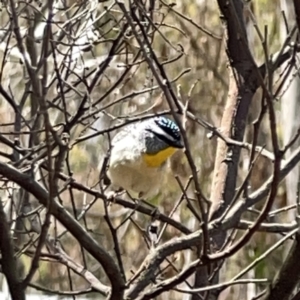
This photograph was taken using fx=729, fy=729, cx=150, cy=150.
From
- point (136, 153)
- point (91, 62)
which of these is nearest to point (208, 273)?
point (136, 153)

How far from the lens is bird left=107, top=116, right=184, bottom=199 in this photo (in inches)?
90.0

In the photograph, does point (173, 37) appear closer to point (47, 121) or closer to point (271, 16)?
point (271, 16)

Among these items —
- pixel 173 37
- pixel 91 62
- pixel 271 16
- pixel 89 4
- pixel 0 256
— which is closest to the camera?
pixel 0 256

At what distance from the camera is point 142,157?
91.4 inches

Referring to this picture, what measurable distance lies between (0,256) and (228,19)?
3.13 ft

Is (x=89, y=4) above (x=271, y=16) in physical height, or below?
below

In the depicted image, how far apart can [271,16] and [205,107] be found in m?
0.53

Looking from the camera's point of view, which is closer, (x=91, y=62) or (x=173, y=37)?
(x=91, y=62)

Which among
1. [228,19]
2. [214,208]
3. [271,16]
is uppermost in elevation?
[271,16]

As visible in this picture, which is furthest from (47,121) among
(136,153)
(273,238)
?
(273,238)

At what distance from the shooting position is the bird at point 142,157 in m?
2.29

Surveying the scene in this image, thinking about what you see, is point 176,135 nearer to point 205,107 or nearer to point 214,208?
point 214,208

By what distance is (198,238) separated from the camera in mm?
1196

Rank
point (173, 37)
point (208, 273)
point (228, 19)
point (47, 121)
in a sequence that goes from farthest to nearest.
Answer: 1. point (173, 37)
2. point (228, 19)
3. point (208, 273)
4. point (47, 121)
